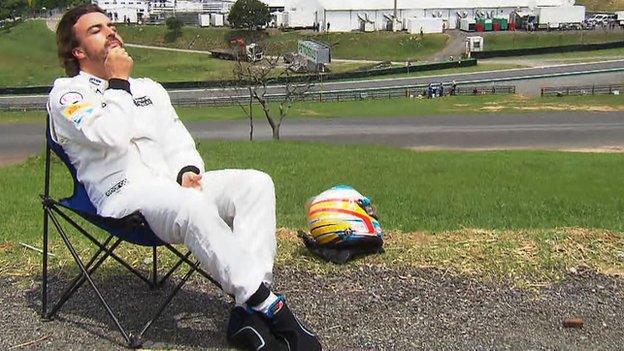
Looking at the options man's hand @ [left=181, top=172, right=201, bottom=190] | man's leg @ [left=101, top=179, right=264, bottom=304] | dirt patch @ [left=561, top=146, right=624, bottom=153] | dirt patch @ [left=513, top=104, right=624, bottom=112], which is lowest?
dirt patch @ [left=513, top=104, right=624, bottom=112]

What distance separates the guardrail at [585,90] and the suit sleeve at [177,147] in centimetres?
4469

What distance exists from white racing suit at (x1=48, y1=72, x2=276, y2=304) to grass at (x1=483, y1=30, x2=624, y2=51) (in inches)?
3011

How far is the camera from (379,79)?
57.5m

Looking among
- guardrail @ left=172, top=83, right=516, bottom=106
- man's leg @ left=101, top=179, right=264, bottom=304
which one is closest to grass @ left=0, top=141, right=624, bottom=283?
man's leg @ left=101, top=179, right=264, bottom=304

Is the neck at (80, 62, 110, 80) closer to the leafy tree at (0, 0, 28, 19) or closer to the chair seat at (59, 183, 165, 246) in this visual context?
the chair seat at (59, 183, 165, 246)

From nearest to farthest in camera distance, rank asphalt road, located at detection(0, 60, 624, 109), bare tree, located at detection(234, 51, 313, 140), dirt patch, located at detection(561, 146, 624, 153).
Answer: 1. dirt patch, located at detection(561, 146, 624, 153)
2. bare tree, located at detection(234, 51, 313, 140)
3. asphalt road, located at detection(0, 60, 624, 109)

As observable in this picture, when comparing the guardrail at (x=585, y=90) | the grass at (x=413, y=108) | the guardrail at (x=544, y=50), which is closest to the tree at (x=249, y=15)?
the guardrail at (x=544, y=50)

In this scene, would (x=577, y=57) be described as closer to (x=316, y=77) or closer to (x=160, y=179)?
(x=316, y=77)

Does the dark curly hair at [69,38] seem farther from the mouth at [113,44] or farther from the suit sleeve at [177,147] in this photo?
the suit sleeve at [177,147]

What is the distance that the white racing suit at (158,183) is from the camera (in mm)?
3463

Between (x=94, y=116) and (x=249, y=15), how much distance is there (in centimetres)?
8347

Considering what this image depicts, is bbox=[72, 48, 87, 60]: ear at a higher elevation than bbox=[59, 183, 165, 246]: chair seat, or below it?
higher

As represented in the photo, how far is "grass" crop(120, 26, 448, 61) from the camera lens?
3000 inches

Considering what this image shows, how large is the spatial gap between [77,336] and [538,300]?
262 centimetres
